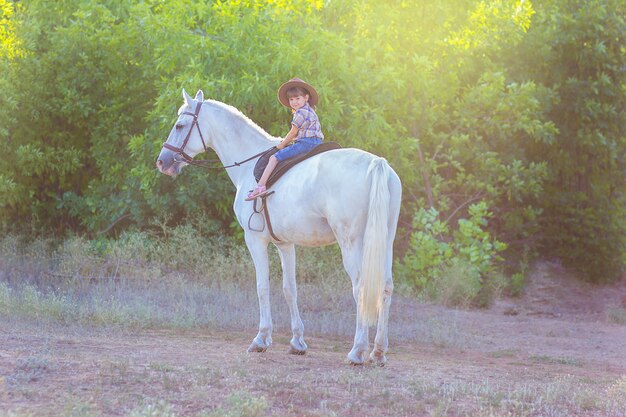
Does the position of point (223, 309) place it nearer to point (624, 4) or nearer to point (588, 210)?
point (588, 210)

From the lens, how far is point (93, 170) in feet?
56.5

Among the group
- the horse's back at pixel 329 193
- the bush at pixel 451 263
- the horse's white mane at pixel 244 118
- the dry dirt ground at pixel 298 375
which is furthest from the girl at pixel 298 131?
the bush at pixel 451 263

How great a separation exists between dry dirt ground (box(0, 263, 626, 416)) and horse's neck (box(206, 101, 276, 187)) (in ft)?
6.04

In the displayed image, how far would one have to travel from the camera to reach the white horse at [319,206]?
7.62 meters

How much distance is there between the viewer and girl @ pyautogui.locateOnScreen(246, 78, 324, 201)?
848 centimetres

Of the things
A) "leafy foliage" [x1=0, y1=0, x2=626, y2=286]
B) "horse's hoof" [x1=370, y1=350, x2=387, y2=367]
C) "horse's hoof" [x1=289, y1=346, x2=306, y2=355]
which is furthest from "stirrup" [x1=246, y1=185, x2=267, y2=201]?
"leafy foliage" [x1=0, y1=0, x2=626, y2=286]

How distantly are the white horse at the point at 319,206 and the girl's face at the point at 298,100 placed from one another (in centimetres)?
57

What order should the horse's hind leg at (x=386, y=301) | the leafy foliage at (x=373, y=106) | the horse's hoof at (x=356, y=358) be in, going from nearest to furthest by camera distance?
the horse's hoof at (x=356, y=358)
the horse's hind leg at (x=386, y=301)
the leafy foliage at (x=373, y=106)

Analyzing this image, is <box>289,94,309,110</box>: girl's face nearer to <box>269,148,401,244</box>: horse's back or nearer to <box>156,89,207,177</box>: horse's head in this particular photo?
<box>269,148,401,244</box>: horse's back

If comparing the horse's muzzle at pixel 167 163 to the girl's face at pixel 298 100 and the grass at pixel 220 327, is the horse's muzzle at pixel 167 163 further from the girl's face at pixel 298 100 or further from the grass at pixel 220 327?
the grass at pixel 220 327

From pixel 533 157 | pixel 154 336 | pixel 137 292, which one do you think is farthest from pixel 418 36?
pixel 154 336

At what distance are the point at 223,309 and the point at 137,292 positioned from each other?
4.86ft

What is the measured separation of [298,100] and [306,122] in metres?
0.22

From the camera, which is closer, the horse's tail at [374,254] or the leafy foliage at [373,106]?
the horse's tail at [374,254]
